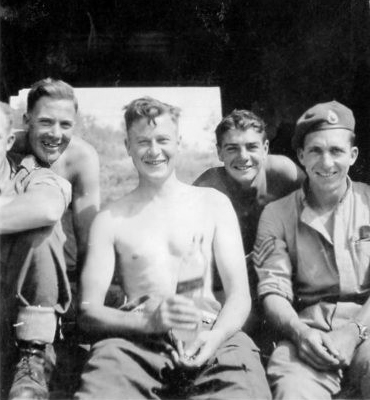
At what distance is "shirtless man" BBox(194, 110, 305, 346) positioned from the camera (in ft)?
9.91

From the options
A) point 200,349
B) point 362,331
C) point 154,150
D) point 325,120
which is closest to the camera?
point 200,349

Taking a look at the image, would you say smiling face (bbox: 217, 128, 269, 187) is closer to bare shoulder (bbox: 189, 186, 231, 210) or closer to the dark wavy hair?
bare shoulder (bbox: 189, 186, 231, 210)

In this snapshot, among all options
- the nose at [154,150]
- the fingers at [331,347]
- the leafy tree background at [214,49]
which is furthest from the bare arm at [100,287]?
the leafy tree background at [214,49]

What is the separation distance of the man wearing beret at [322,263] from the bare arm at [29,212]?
82cm

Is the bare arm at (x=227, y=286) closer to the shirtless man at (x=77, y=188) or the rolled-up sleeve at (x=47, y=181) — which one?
the rolled-up sleeve at (x=47, y=181)

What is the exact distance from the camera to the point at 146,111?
2.63 meters

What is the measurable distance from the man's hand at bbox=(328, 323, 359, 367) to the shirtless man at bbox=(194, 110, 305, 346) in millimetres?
535

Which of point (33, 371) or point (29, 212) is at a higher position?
point (29, 212)

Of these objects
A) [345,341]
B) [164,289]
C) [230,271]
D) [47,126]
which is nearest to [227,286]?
[230,271]

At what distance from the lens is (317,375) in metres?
2.27

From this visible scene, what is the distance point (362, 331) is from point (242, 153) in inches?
38.0

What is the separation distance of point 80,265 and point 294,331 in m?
1.00

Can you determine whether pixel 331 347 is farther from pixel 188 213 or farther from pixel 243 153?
pixel 243 153

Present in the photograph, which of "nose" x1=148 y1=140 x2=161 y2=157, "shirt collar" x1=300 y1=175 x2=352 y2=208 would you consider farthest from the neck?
"shirt collar" x1=300 y1=175 x2=352 y2=208
